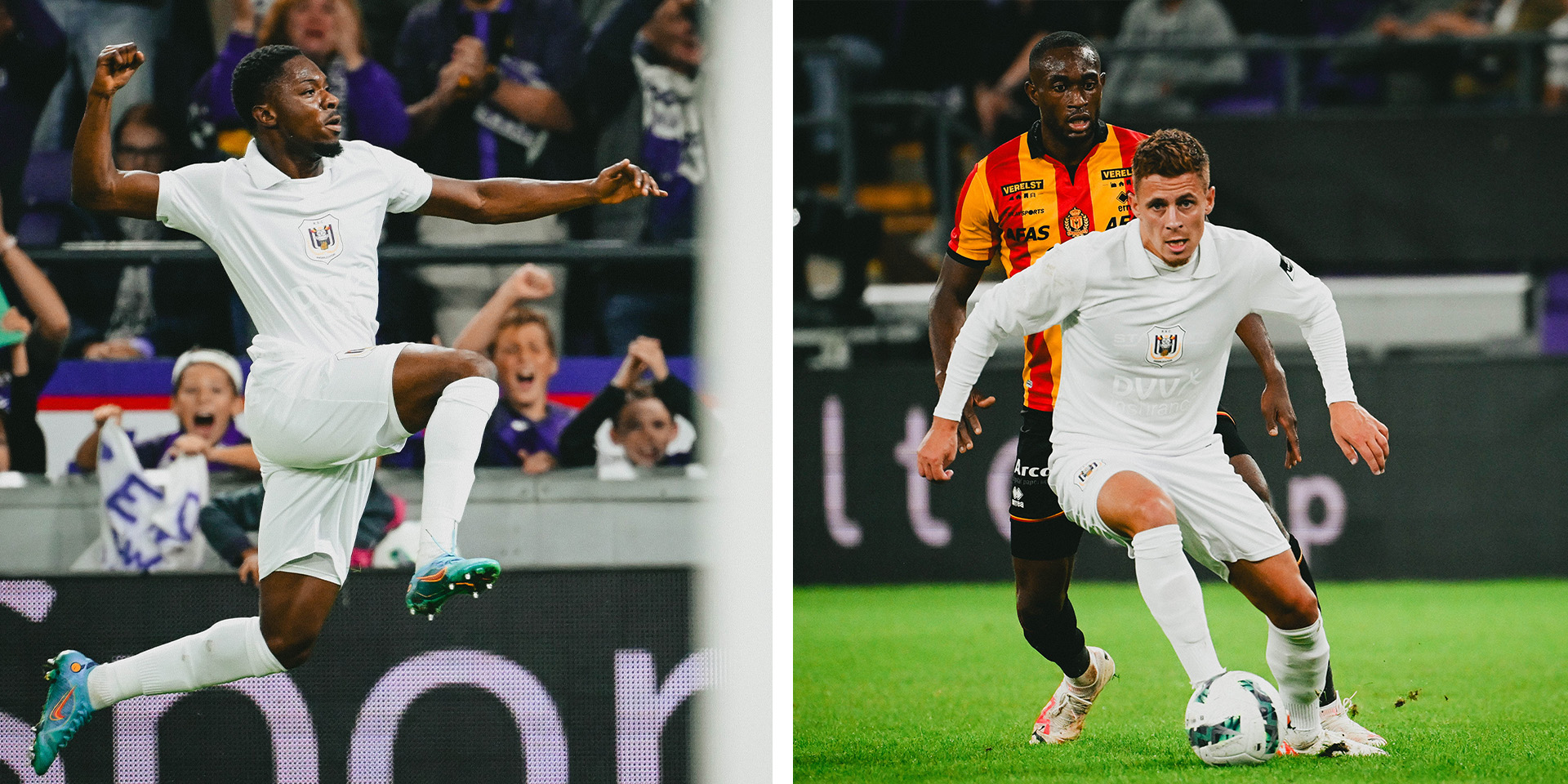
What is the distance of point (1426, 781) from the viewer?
3.77 metres

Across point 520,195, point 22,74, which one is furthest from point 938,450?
point 22,74

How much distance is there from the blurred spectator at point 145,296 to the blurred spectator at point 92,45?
0.14 m

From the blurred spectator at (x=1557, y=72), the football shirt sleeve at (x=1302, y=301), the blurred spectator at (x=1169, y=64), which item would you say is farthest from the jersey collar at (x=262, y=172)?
the blurred spectator at (x=1557, y=72)

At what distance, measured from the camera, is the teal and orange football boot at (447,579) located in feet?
11.9

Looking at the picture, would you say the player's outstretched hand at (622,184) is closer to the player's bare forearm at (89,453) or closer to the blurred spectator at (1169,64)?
the player's bare forearm at (89,453)

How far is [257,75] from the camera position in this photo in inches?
159

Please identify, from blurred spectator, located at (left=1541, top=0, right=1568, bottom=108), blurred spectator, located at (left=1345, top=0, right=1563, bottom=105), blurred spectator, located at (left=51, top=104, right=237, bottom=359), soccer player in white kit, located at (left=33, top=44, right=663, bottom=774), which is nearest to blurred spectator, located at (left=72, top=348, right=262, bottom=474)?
blurred spectator, located at (left=51, top=104, right=237, bottom=359)

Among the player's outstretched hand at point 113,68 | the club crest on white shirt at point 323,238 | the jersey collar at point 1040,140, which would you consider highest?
the player's outstretched hand at point 113,68

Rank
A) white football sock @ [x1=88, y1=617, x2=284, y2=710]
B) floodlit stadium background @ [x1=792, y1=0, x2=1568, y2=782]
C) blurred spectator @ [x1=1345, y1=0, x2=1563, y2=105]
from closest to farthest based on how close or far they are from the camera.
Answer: white football sock @ [x1=88, y1=617, x2=284, y2=710]
floodlit stadium background @ [x1=792, y1=0, x2=1568, y2=782]
blurred spectator @ [x1=1345, y1=0, x2=1563, y2=105]

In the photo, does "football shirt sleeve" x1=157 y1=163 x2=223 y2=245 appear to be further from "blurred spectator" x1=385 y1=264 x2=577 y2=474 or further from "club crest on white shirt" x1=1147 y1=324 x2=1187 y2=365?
"club crest on white shirt" x1=1147 y1=324 x2=1187 y2=365

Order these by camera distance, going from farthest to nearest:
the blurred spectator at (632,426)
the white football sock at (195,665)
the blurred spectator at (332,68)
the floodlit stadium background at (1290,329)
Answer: the floodlit stadium background at (1290,329)
the blurred spectator at (332,68)
the blurred spectator at (632,426)
the white football sock at (195,665)

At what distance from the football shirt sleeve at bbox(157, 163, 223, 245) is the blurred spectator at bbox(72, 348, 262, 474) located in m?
1.08

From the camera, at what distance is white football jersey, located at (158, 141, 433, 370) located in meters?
4.06

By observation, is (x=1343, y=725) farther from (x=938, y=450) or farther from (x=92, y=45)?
(x=92, y=45)
